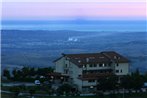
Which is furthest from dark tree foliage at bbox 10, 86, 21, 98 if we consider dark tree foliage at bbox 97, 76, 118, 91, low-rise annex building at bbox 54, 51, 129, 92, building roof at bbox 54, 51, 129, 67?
building roof at bbox 54, 51, 129, 67

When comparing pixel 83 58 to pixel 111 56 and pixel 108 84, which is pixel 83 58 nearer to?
pixel 111 56

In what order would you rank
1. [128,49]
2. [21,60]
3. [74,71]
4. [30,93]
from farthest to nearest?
[128,49]
[21,60]
[74,71]
[30,93]

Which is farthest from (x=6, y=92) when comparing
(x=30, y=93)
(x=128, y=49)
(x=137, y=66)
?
(x=128, y=49)

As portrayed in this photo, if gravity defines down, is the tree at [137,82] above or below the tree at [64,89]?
above

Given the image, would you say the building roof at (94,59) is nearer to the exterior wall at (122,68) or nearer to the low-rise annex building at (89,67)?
the low-rise annex building at (89,67)

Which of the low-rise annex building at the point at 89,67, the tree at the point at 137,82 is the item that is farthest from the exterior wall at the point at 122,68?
the tree at the point at 137,82

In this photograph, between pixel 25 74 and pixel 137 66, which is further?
pixel 137 66

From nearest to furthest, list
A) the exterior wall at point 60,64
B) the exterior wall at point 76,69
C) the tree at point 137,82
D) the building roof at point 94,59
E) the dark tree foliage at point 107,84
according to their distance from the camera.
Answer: the dark tree foliage at point 107,84, the tree at point 137,82, the exterior wall at point 76,69, the building roof at point 94,59, the exterior wall at point 60,64

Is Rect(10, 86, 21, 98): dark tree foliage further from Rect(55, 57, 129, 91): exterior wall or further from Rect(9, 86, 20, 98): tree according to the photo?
Rect(55, 57, 129, 91): exterior wall
